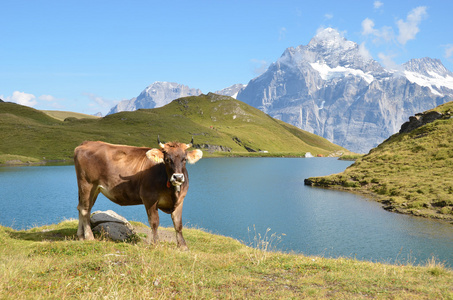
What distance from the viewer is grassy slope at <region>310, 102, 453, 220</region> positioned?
4566 cm

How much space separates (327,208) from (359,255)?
2158 cm

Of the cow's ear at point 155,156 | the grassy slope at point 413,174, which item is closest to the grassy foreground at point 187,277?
the cow's ear at point 155,156

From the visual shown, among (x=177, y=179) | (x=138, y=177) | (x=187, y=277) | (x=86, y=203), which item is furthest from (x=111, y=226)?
(x=187, y=277)

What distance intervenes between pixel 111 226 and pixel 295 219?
31.3 m

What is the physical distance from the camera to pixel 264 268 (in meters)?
12.3

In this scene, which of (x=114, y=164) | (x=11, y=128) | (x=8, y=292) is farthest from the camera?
(x=11, y=128)

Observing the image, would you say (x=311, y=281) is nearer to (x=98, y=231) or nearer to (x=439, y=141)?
(x=98, y=231)

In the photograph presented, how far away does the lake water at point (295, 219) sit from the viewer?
31234 mm

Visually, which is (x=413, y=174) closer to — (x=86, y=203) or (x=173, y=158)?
(x=173, y=158)

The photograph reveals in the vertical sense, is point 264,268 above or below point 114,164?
below

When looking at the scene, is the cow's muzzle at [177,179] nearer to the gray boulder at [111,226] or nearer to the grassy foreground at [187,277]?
the grassy foreground at [187,277]

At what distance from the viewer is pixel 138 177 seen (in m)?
15.7

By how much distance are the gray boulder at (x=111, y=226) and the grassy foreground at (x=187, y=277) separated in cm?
251

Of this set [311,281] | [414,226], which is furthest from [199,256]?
[414,226]
